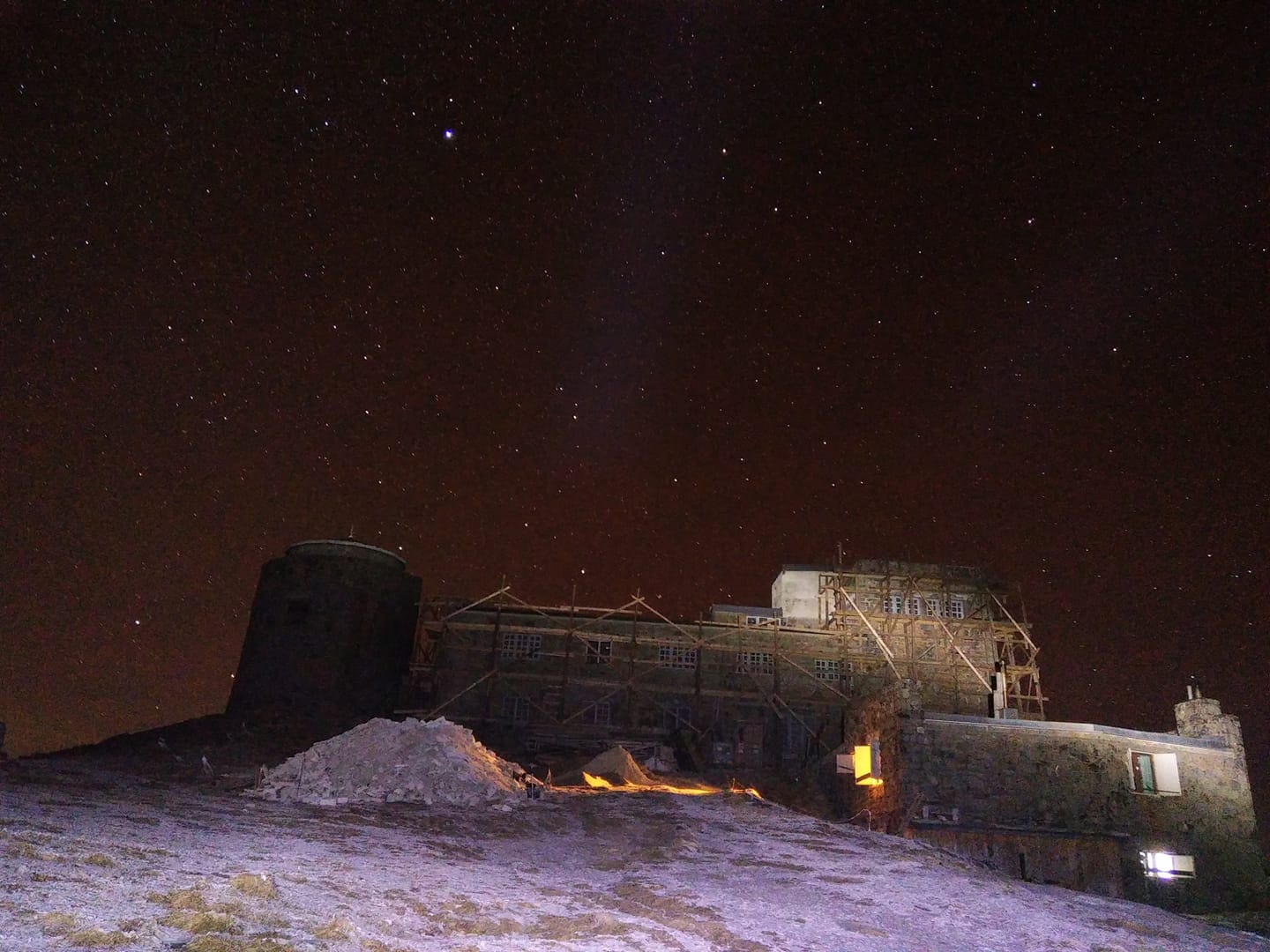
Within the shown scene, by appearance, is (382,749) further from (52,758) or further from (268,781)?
(52,758)

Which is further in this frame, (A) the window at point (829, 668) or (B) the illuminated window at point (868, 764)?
(A) the window at point (829, 668)

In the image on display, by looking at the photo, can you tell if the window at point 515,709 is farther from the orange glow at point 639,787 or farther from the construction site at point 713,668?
the orange glow at point 639,787

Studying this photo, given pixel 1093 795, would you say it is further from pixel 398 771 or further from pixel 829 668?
pixel 398 771

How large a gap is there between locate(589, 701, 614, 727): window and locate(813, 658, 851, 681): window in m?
9.09

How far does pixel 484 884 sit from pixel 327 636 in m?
27.6

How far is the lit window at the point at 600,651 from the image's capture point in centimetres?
3756

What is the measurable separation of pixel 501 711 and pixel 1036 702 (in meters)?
24.1

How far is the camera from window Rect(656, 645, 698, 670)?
37.7 meters

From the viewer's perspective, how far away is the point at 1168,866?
962 inches

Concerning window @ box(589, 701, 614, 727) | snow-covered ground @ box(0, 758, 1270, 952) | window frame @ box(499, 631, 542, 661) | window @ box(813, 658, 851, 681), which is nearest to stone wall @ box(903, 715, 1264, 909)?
snow-covered ground @ box(0, 758, 1270, 952)

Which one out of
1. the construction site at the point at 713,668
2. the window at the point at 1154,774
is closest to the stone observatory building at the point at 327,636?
the construction site at the point at 713,668

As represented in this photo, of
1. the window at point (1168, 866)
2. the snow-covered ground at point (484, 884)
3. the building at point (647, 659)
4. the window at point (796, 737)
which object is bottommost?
the window at point (1168, 866)

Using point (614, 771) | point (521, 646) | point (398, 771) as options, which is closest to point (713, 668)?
point (521, 646)

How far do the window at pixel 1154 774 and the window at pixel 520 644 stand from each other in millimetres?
22513
